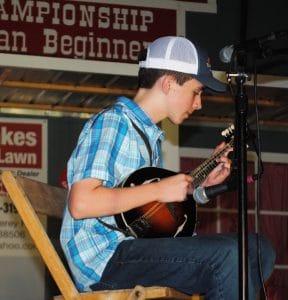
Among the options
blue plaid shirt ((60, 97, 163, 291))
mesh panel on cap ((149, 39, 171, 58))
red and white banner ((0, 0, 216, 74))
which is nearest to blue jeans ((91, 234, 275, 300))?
blue plaid shirt ((60, 97, 163, 291))

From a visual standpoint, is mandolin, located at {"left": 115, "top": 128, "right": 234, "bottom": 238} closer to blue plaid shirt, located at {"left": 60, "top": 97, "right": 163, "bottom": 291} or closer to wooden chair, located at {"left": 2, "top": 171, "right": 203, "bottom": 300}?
blue plaid shirt, located at {"left": 60, "top": 97, "right": 163, "bottom": 291}

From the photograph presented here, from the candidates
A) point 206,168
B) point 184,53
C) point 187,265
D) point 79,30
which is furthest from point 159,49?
point 79,30

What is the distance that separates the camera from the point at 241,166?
127 inches

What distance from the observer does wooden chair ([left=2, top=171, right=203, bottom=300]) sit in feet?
10.9

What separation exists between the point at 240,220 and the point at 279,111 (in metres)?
5.27

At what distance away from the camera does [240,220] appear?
317cm

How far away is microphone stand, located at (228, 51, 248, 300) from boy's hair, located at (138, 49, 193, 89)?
402 millimetres

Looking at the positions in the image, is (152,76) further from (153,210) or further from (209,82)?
(153,210)

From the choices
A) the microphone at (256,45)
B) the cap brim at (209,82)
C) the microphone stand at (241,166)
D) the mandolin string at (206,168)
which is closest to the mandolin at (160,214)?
the mandolin string at (206,168)

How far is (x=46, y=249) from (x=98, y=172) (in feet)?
1.19

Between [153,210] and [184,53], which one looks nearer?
[153,210]

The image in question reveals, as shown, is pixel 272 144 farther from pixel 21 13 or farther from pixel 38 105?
pixel 21 13

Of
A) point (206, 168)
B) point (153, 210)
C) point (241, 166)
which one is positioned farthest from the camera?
point (206, 168)

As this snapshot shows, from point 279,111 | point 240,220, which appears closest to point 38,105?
point 279,111
